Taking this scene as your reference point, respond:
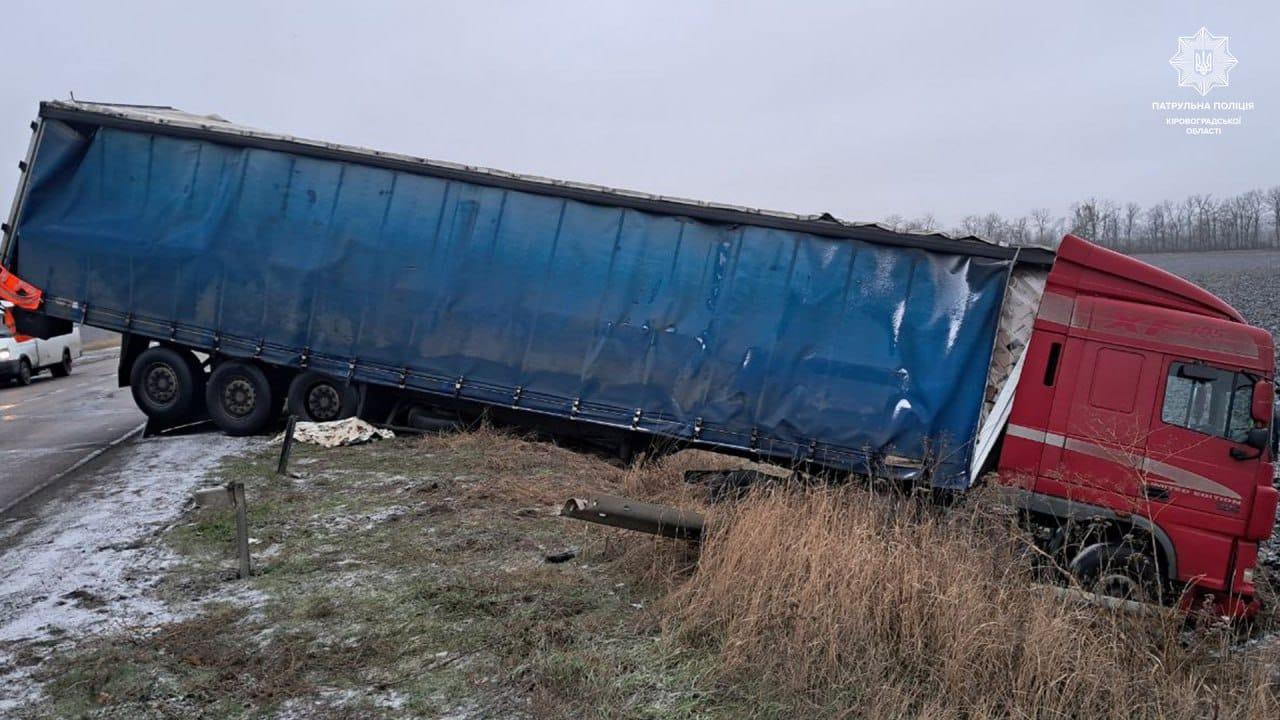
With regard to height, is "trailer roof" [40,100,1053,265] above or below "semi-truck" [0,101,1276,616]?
above

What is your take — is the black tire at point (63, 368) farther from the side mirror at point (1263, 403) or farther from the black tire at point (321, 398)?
the side mirror at point (1263, 403)

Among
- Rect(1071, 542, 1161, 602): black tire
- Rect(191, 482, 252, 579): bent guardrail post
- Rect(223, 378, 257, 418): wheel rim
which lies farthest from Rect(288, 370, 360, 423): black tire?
Rect(1071, 542, 1161, 602): black tire

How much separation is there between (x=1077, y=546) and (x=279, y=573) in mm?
6179

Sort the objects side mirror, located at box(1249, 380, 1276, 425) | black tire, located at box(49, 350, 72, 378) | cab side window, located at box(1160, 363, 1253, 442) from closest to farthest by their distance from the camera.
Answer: side mirror, located at box(1249, 380, 1276, 425), cab side window, located at box(1160, 363, 1253, 442), black tire, located at box(49, 350, 72, 378)

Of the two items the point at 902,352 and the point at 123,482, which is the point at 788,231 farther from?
the point at 123,482

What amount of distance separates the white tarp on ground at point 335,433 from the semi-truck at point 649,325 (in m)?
0.42

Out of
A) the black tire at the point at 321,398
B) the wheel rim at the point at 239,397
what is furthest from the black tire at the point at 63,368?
the black tire at the point at 321,398

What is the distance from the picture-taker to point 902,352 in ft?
31.3

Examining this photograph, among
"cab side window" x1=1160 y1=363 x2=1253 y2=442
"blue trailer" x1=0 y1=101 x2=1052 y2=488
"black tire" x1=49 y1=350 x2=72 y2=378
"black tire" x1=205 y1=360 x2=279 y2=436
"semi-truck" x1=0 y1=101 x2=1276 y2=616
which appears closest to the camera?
"cab side window" x1=1160 y1=363 x2=1253 y2=442

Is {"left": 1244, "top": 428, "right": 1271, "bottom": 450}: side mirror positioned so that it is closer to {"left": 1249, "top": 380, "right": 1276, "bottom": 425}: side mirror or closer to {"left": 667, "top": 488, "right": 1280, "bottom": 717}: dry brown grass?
{"left": 1249, "top": 380, "right": 1276, "bottom": 425}: side mirror

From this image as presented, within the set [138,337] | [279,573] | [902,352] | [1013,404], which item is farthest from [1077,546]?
[138,337]

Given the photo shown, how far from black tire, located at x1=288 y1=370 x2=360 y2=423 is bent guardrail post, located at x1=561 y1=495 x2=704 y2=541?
6.77 meters

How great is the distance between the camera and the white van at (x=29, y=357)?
1852cm

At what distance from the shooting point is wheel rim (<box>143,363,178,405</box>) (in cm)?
1194
